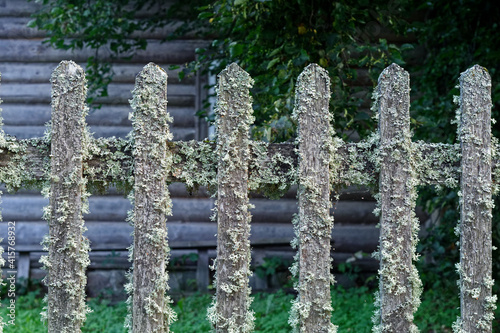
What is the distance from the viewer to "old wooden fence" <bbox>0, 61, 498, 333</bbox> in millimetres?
2096

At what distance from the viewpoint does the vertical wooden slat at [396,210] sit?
2.18 m

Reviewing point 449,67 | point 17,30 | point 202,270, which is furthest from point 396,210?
point 17,30

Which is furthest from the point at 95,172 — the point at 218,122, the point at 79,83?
the point at 218,122

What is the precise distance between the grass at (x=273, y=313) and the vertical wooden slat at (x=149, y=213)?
209 cm

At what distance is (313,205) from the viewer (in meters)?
2.14

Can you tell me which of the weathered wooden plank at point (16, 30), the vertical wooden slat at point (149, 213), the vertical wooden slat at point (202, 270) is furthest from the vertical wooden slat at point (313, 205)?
the weathered wooden plank at point (16, 30)

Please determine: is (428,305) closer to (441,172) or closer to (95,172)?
(441,172)

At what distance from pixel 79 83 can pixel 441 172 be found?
60.9 inches

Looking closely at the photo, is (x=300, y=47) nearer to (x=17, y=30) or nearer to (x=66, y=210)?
(x=66, y=210)

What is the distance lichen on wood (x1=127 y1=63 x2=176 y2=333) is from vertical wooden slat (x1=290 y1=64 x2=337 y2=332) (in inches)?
21.5

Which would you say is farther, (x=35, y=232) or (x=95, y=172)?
(x=35, y=232)

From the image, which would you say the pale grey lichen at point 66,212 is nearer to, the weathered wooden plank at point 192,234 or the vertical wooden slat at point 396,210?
the vertical wooden slat at point 396,210

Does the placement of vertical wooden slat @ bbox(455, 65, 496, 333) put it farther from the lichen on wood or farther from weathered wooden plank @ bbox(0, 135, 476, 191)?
the lichen on wood

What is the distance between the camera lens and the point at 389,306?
2.18 m
